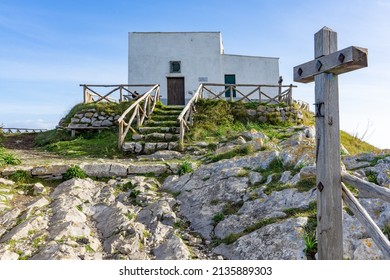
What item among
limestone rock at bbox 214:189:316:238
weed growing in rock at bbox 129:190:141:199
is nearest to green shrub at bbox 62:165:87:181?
weed growing in rock at bbox 129:190:141:199

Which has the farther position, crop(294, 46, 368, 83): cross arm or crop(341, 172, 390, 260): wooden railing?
crop(294, 46, 368, 83): cross arm

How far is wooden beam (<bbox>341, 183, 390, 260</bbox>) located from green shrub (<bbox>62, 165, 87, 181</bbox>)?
6543 millimetres

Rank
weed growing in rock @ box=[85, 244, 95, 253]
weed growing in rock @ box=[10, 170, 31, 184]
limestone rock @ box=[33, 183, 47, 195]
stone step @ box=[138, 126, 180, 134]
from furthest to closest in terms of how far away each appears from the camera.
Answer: stone step @ box=[138, 126, 180, 134] → weed growing in rock @ box=[10, 170, 31, 184] → limestone rock @ box=[33, 183, 47, 195] → weed growing in rock @ box=[85, 244, 95, 253]

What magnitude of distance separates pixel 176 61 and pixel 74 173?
1710cm

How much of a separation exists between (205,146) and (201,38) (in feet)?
48.3

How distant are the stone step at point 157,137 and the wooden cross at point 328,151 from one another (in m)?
8.85

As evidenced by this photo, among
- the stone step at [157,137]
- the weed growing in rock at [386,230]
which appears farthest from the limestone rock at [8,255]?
the stone step at [157,137]

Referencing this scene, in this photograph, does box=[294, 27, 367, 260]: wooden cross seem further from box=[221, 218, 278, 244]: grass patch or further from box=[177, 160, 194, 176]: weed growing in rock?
box=[177, 160, 194, 176]: weed growing in rock

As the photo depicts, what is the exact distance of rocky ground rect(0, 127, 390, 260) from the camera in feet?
15.2

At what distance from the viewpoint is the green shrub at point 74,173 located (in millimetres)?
8387

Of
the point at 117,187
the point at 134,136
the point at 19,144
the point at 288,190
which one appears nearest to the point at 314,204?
the point at 288,190

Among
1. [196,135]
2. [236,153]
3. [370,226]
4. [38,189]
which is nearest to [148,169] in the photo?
[236,153]

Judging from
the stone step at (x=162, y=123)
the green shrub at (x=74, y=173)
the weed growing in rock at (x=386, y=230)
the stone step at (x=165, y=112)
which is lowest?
the weed growing in rock at (x=386, y=230)

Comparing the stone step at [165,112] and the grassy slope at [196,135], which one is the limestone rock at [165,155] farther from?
the stone step at [165,112]
